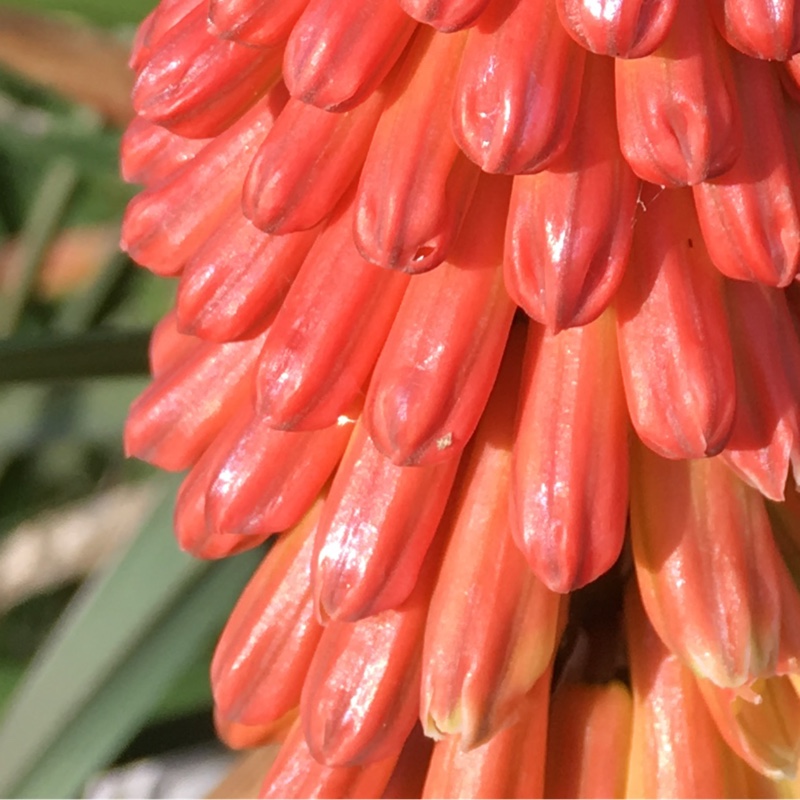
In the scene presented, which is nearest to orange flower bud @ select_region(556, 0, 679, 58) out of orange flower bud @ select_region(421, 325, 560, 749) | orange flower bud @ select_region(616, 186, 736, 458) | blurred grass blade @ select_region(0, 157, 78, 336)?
orange flower bud @ select_region(616, 186, 736, 458)

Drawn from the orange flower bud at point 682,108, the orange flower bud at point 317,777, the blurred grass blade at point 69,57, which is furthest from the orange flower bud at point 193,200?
the blurred grass blade at point 69,57

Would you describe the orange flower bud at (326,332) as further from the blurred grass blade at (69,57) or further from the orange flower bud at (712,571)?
the blurred grass blade at (69,57)

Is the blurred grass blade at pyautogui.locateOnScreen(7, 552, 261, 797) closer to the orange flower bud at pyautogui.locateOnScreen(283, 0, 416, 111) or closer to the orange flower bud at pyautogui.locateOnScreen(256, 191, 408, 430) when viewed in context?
the orange flower bud at pyautogui.locateOnScreen(256, 191, 408, 430)

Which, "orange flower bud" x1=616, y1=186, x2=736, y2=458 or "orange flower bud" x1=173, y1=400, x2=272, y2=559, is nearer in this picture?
"orange flower bud" x1=616, y1=186, x2=736, y2=458

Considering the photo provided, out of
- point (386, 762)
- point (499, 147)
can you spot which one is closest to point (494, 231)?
point (499, 147)

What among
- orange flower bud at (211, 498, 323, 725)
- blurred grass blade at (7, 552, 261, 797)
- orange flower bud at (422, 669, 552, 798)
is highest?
orange flower bud at (211, 498, 323, 725)

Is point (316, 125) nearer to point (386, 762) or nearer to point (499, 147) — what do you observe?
point (499, 147)
